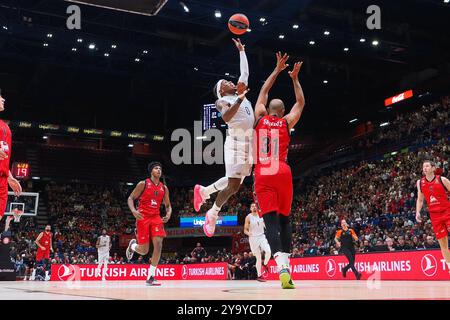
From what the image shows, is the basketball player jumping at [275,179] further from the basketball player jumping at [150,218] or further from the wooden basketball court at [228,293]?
the basketball player jumping at [150,218]

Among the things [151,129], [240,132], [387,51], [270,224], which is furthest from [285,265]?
[151,129]

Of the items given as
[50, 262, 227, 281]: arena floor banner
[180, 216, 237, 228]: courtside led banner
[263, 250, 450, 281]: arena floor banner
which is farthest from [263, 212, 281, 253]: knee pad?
[180, 216, 237, 228]: courtside led banner

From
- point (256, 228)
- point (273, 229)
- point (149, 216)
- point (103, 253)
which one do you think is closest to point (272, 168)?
point (273, 229)

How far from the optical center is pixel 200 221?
1319 inches

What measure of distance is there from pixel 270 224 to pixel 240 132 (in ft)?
5.29

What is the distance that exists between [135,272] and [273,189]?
17.2 metres

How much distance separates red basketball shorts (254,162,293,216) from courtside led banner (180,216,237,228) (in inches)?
1087

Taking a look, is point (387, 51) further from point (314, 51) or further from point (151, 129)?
point (151, 129)

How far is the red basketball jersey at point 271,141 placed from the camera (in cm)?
571

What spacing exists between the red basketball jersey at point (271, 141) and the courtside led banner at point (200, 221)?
90.5 ft

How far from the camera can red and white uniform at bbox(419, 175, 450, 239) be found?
8984 millimetres

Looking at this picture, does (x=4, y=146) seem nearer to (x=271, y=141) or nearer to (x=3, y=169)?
(x=3, y=169)

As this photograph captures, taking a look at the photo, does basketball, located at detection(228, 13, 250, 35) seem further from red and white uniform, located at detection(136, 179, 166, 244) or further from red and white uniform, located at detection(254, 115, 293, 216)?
red and white uniform, located at detection(136, 179, 166, 244)

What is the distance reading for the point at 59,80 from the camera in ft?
107
